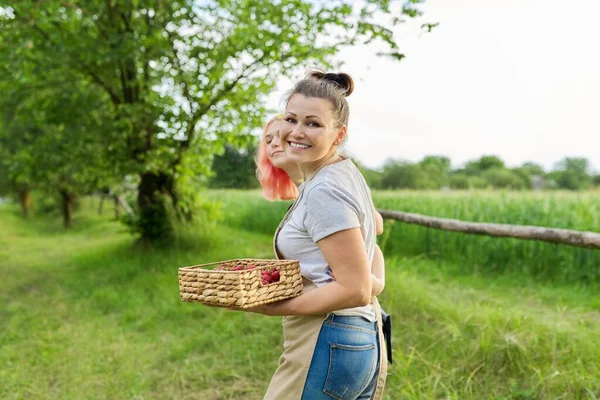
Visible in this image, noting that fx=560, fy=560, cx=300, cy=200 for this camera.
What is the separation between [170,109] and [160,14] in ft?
4.96

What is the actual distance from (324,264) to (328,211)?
0.20 metres

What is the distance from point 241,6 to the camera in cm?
856

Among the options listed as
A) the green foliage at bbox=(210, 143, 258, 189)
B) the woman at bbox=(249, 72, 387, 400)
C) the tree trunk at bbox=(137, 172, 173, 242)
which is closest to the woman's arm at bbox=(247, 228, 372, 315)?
the woman at bbox=(249, 72, 387, 400)

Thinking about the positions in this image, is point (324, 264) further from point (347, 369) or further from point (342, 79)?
point (342, 79)

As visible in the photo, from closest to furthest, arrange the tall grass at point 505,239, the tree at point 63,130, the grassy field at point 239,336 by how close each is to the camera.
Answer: the grassy field at point 239,336 → the tall grass at point 505,239 → the tree at point 63,130

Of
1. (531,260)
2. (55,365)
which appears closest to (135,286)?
(55,365)

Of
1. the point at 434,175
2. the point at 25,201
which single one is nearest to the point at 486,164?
the point at 434,175

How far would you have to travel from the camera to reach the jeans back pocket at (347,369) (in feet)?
5.21

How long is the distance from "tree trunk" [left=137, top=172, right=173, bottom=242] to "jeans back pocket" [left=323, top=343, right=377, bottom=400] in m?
8.10

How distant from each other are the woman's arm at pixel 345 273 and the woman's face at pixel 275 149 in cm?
38

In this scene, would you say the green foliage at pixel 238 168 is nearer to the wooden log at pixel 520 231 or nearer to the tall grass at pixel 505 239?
the tall grass at pixel 505 239

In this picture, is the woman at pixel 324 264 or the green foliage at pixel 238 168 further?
the green foliage at pixel 238 168

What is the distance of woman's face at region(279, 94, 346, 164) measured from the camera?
63.7 inches

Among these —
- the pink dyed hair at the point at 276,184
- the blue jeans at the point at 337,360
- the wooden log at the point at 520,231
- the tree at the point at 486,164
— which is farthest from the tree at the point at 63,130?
the tree at the point at 486,164
